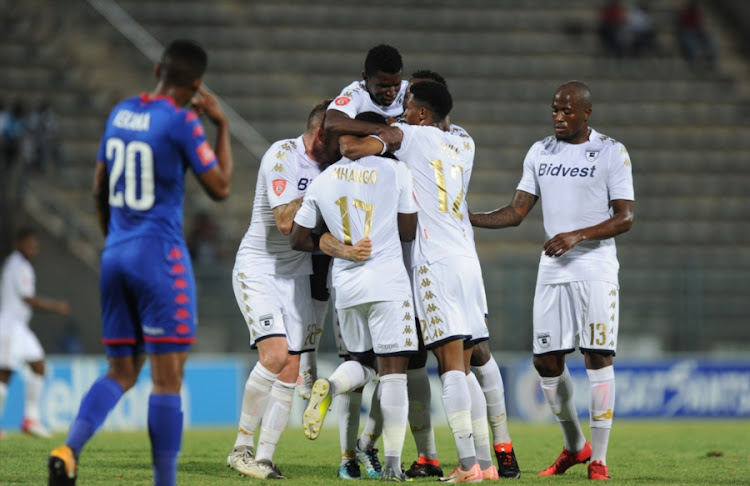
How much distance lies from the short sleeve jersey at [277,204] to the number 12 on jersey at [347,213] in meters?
0.74

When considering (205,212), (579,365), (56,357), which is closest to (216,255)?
(205,212)

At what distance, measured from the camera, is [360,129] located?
295 inches

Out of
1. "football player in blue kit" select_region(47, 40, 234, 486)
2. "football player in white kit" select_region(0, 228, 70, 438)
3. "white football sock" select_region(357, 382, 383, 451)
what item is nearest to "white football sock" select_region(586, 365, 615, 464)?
"white football sock" select_region(357, 382, 383, 451)

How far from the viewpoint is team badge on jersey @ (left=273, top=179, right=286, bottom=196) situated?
8.06 metres

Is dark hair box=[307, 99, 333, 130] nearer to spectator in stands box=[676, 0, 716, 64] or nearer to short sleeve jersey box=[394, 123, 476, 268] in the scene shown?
short sleeve jersey box=[394, 123, 476, 268]

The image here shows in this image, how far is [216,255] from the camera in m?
19.3

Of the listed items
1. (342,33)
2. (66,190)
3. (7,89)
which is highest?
(342,33)

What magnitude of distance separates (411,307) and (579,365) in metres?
10.5

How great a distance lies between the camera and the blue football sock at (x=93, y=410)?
240 inches

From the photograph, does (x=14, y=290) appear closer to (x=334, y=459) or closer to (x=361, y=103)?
(x=334, y=459)

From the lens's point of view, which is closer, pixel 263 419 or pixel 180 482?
pixel 180 482

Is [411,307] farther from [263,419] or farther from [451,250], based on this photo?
[263,419]

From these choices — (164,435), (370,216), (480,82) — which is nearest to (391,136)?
(370,216)

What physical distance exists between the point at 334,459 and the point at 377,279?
2628mm
